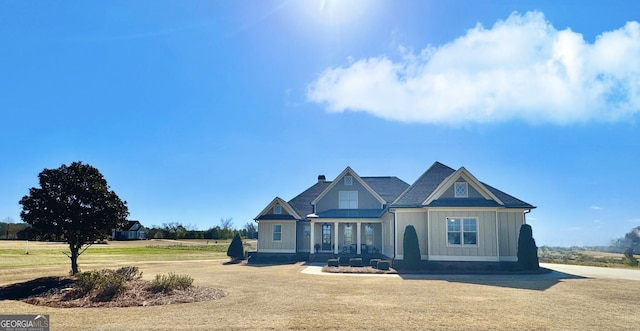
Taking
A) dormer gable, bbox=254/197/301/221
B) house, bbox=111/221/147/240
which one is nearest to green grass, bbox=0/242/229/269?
dormer gable, bbox=254/197/301/221

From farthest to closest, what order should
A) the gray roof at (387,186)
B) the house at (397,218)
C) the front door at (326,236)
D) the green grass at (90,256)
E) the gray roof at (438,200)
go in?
the gray roof at (387,186) → the front door at (326,236) → the green grass at (90,256) → the gray roof at (438,200) → the house at (397,218)

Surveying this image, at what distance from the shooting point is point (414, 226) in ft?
79.8

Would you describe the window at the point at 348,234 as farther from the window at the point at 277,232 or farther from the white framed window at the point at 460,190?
the white framed window at the point at 460,190

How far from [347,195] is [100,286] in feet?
73.5

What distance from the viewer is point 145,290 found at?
13312 mm

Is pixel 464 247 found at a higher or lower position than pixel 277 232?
lower

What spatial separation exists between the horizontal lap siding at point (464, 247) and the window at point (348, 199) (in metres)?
10.2

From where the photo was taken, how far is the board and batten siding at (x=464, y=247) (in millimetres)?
22875

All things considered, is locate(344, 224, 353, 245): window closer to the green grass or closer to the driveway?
the green grass

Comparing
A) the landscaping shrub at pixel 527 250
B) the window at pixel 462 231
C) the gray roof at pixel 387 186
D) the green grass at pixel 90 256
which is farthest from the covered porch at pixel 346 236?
the green grass at pixel 90 256

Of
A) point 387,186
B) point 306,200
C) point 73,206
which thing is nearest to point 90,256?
point 306,200

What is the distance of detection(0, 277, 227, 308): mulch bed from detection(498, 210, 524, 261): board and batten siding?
17.2 m

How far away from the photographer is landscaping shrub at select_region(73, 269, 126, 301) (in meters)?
12.6

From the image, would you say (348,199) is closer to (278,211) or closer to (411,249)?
(278,211)
